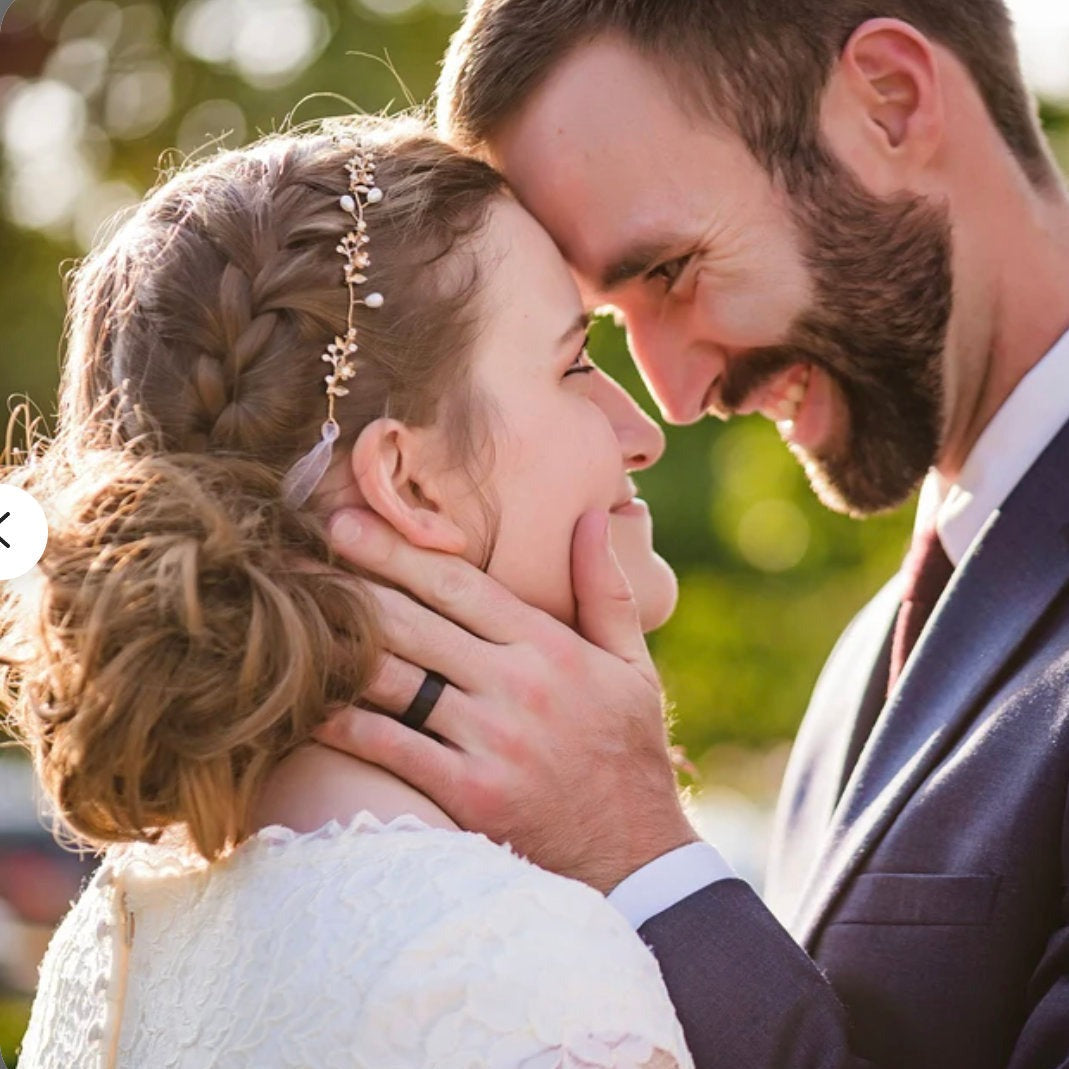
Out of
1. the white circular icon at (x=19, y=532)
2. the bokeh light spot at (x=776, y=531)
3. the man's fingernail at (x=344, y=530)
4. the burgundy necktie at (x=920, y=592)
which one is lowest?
the bokeh light spot at (x=776, y=531)

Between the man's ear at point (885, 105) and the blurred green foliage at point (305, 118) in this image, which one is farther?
the blurred green foliage at point (305, 118)

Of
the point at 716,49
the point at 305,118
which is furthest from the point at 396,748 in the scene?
the point at 305,118

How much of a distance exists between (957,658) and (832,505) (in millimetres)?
889

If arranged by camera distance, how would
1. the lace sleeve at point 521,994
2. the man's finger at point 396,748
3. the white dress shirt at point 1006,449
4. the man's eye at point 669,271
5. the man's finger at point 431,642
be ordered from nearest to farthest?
the lace sleeve at point 521,994 → the man's finger at point 396,748 → the man's finger at point 431,642 → the white dress shirt at point 1006,449 → the man's eye at point 669,271

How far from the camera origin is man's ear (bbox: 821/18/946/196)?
3.24 m

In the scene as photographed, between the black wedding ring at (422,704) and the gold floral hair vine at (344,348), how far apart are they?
34cm

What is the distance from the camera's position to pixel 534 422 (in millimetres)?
2521

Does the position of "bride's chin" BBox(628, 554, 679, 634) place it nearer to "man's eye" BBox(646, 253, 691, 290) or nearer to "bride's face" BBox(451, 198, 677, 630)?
"bride's face" BBox(451, 198, 677, 630)

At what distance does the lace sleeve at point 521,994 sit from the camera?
6.14 feet

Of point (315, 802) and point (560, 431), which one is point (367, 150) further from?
point (315, 802)

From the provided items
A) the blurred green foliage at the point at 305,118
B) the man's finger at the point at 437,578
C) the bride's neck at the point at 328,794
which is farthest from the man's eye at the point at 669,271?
the blurred green foliage at the point at 305,118

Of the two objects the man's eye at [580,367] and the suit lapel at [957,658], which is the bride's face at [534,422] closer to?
the man's eye at [580,367]

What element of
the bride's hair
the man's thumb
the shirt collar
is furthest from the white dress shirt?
the bride's hair

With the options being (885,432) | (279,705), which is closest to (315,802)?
(279,705)
